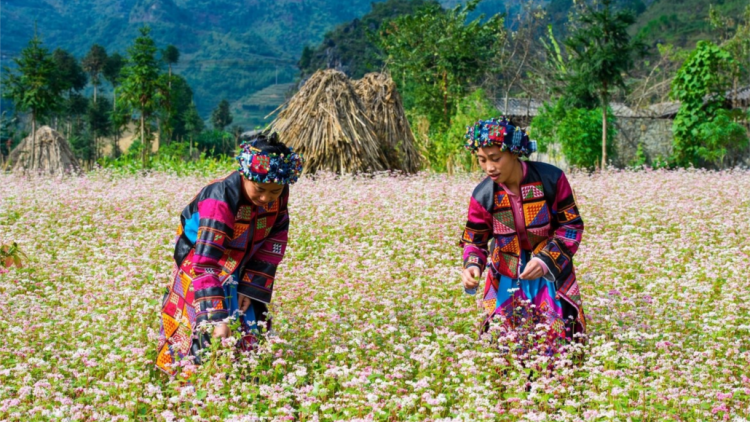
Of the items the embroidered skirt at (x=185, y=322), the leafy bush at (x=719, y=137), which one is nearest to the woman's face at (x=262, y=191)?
the embroidered skirt at (x=185, y=322)

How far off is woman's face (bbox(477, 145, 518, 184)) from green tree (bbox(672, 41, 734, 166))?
1646 centimetres

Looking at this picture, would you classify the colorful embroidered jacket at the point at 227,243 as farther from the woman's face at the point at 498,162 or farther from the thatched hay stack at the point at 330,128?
the thatched hay stack at the point at 330,128

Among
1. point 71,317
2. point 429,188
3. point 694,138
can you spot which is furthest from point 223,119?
point 71,317

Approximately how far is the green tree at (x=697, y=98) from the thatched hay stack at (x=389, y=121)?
6921 mm

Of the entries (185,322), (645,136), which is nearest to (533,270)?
(185,322)

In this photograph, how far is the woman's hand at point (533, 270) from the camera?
4.38 meters

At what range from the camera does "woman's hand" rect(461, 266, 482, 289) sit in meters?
4.54

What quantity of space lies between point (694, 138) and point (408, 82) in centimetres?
1429

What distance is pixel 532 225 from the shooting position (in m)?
4.56

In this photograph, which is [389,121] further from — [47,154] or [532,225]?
[532,225]

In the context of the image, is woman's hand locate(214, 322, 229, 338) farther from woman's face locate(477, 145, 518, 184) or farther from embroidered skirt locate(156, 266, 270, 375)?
woman's face locate(477, 145, 518, 184)

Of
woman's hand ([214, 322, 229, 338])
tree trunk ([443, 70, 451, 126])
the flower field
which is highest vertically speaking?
tree trunk ([443, 70, 451, 126])

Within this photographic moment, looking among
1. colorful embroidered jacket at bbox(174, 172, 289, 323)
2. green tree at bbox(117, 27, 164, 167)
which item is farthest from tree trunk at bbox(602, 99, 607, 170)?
colorful embroidered jacket at bbox(174, 172, 289, 323)

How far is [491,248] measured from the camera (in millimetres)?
4809
